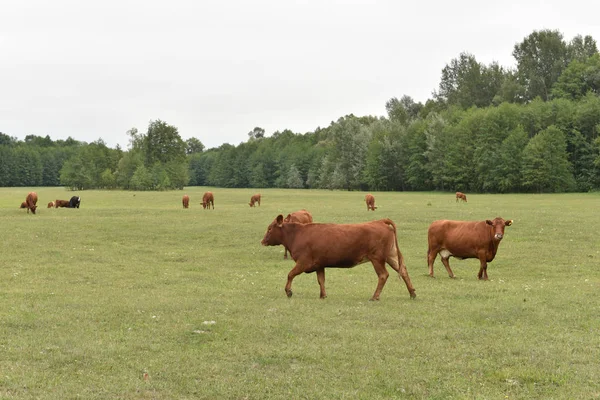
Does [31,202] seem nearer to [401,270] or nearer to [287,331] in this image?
[401,270]

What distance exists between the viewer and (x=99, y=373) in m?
7.91

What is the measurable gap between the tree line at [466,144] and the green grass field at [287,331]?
6743 cm

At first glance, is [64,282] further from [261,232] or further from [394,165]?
[394,165]

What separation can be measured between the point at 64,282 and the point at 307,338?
9.57 metres

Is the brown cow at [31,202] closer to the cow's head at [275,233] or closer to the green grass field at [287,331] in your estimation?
the green grass field at [287,331]

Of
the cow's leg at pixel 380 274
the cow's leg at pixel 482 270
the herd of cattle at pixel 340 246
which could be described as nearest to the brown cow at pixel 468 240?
the cow's leg at pixel 482 270

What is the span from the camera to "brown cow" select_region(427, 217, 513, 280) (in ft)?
53.9

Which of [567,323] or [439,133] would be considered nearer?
[567,323]

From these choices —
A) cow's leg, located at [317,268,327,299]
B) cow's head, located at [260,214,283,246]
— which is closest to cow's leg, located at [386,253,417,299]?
cow's leg, located at [317,268,327,299]

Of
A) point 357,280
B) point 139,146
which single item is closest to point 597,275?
point 357,280

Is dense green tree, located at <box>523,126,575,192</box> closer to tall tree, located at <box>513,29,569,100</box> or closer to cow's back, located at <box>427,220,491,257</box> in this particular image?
tall tree, located at <box>513,29,569,100</box>

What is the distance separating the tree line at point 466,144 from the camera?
83.1m

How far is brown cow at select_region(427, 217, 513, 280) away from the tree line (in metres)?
69.1

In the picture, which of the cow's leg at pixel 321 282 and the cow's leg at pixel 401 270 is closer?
the cow's leg at pixel 401 270
